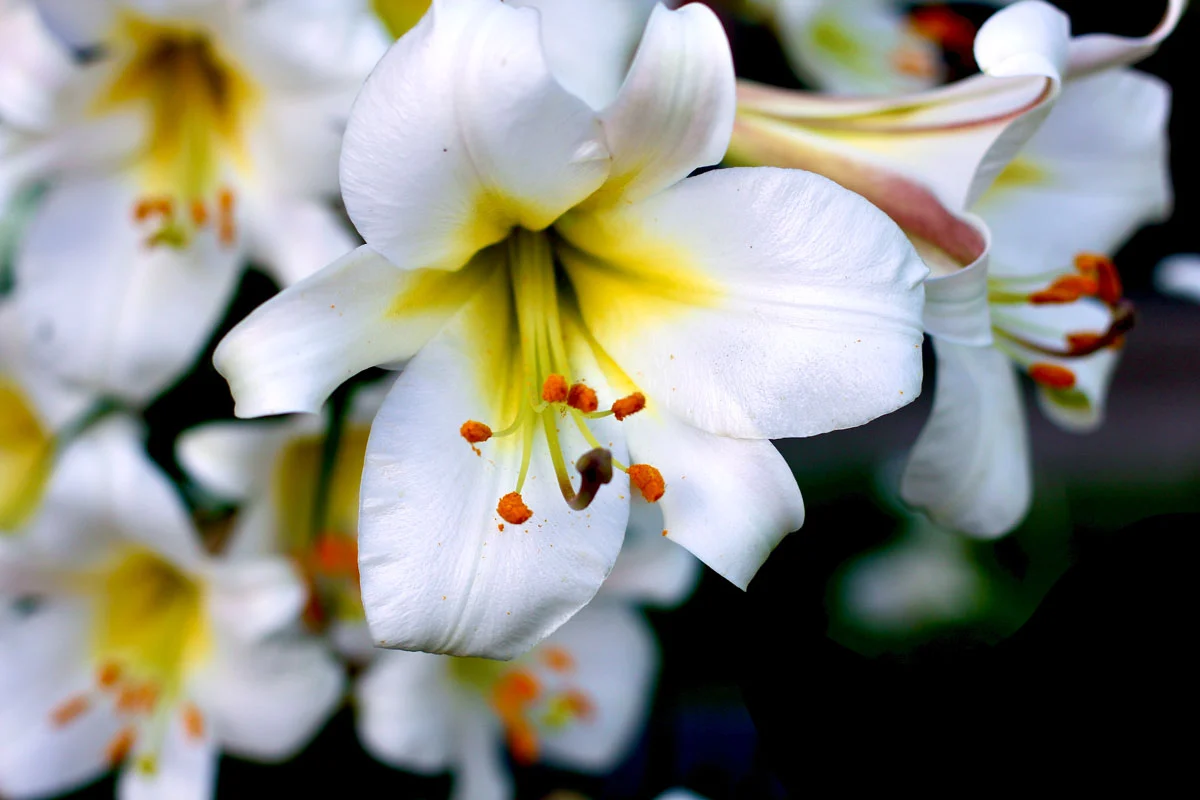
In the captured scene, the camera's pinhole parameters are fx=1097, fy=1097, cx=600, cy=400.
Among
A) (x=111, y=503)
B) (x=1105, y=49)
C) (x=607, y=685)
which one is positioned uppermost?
(x=1105, y=49)

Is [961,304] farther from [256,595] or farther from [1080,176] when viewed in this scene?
[256,595]

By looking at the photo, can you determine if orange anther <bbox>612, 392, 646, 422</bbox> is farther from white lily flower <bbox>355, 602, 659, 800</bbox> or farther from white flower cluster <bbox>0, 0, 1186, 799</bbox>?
white lily flower <bbox>355, 602, 659, 800</bbox>

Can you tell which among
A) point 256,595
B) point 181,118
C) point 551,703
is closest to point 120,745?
point 256,595

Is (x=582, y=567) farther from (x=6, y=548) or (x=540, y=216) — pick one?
(x=6, y=548)

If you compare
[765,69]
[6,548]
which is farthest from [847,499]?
[6,548]

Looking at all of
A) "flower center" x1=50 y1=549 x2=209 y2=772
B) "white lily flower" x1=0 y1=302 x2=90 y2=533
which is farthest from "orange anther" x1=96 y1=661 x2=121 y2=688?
"white lily flower" x1=0 y1=302 x2=90 y2=533

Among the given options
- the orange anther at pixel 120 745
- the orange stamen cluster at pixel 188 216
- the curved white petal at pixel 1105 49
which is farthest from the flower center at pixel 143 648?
the curved white petal at pixel 1105 49

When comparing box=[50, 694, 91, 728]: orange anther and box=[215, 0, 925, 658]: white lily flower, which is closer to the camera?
box=[215, 0, 925, 658]: white lily flower
